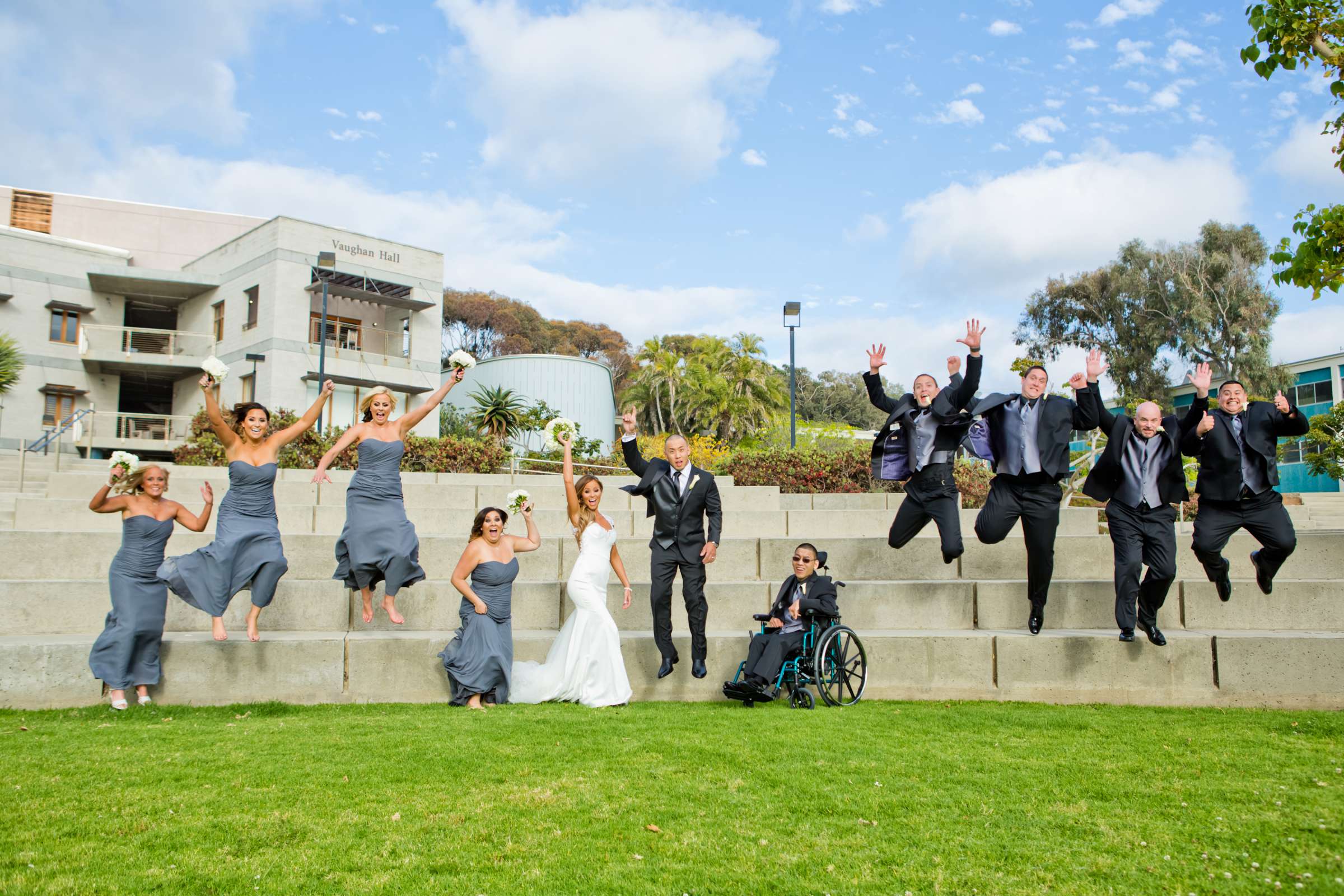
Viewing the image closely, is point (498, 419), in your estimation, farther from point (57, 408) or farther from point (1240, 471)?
point (1240, 471)

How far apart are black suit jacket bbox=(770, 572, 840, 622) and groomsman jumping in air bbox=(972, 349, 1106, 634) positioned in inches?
59.3

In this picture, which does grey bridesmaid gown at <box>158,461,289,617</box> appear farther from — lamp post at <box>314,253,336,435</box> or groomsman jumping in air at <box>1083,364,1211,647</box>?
lamp post at <box>314,253,336,435</box>

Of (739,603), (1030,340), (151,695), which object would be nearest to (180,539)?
(151,695)

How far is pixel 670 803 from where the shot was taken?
4.69m

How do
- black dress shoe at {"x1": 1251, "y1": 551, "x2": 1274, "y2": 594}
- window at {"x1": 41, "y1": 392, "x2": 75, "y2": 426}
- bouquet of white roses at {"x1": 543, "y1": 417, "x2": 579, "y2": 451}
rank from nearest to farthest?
black dress shoe at {"x1": 1251, "y1": 551, "x2": 1274, "y2": 594} → bouquet of white roses at {"x1": 543, "y1": 417, "x2": 579, "y2": 451} → window at {"x1": 41, "y1": 392, "x2": 75, "y2": 426}

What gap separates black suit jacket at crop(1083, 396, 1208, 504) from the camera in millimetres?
7246

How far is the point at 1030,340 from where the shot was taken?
4688 centimetres

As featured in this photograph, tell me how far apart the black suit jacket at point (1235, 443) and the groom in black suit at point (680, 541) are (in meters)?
3.94

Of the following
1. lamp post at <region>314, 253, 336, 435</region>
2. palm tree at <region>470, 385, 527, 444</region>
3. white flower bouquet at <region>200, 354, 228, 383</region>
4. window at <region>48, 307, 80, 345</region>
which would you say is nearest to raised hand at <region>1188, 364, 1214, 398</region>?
white flower bouquet at <region>200, 354, 228, 383</region>

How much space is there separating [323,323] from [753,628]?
72.7 ft

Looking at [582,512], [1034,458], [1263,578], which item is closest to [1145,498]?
[1034,458]

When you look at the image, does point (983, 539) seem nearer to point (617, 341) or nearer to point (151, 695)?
point (151, 695)

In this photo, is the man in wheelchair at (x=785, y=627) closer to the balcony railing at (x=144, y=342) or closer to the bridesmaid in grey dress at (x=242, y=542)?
the bridesmaid in grey dress at (x=242, y=542)

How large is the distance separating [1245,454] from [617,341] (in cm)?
6489
